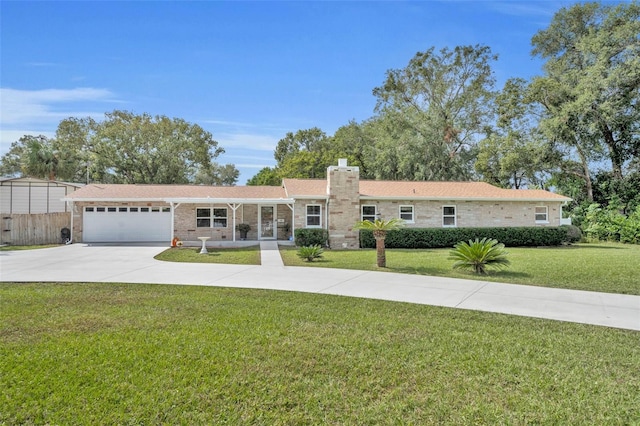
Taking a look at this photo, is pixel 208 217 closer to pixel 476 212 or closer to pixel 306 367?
pixel 476 212

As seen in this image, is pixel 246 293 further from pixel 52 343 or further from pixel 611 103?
pixel 611 103

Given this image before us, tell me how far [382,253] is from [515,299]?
200 inches

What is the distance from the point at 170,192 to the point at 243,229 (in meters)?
5.03

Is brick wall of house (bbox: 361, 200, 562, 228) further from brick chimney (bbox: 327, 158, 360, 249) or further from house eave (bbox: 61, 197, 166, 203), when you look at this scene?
house eave (bbox: 61, 197, 166, 203)

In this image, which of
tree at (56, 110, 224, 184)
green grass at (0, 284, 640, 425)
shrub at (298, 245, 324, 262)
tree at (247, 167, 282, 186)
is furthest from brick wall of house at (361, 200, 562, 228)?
tree at (56, 110, 224, 184)

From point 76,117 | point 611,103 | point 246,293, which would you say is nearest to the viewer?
point 246,293

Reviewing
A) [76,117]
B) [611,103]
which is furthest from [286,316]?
[76,117]

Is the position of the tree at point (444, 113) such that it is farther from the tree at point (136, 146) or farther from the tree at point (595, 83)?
the tree at point (136, 146)

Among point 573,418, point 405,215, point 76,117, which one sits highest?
point 76,117

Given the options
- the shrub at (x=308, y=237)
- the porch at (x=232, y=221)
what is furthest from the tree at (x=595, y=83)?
the porch at (x=232, y=221)

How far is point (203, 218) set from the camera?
73.0ft

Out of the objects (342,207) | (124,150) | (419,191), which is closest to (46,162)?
(124,150)

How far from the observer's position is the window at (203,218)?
72.8 ft

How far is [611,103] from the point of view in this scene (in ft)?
82.4
